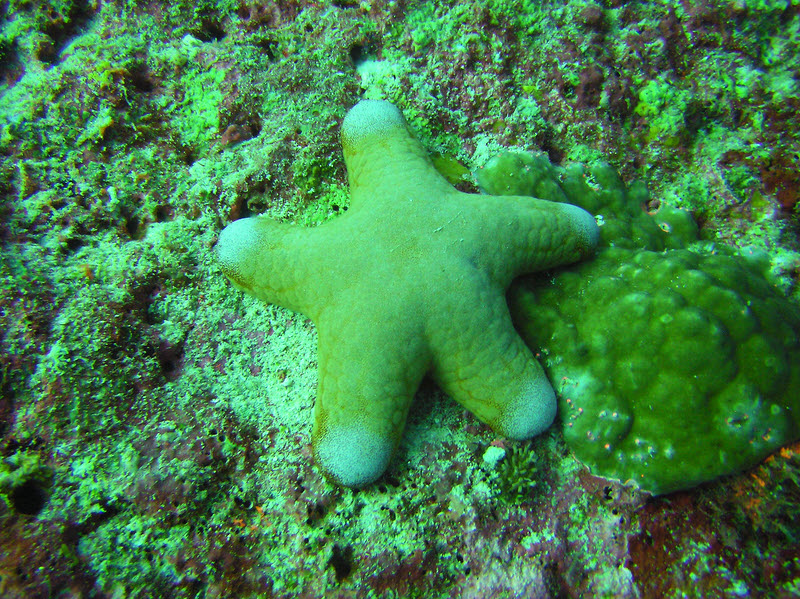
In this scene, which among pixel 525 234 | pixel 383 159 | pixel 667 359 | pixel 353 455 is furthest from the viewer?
pixel 383 159

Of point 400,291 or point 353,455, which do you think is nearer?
point 353,455

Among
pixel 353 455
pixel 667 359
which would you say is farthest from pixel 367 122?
pixel 667 359

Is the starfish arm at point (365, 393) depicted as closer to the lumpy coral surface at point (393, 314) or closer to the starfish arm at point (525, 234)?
the lumpy coral surface at point (393, 314)

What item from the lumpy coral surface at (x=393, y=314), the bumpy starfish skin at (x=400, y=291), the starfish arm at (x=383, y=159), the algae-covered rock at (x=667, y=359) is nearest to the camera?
the lumpy coral surface at (x=393, y=314)

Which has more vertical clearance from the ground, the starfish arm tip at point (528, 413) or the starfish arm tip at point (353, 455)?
the starfish arm tip at point (353, 455)

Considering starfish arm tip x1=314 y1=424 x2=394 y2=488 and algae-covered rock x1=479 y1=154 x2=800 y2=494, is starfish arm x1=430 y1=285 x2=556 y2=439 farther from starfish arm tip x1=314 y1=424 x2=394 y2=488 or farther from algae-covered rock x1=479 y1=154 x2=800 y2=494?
starfish arm tip x1=314 y1=424 x2=394 y2=488

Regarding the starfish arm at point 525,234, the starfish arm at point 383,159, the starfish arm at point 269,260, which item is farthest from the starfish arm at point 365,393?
the starfish arm at point 383,159

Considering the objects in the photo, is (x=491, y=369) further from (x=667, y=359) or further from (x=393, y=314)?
(x=667, y=359)
